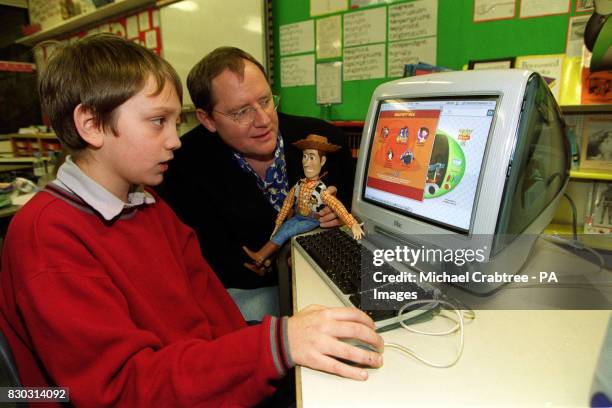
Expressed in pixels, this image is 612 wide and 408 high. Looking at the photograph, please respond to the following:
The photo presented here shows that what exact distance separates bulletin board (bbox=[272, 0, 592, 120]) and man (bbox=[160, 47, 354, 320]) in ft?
2.63

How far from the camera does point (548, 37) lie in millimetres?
1407

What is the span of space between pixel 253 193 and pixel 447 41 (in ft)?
3.69

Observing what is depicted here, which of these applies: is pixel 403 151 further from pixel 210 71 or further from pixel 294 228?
pixel 210 71

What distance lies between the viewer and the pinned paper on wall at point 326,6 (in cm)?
195

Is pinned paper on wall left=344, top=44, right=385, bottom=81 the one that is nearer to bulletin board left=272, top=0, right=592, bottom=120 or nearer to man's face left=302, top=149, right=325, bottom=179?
bulletin board left=272, top=0, right=592, bottom=120

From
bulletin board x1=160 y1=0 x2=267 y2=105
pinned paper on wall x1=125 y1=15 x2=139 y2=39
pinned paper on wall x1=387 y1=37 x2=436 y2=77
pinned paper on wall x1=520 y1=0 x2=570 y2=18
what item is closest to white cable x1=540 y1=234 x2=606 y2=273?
pinned paper on wall x1=520 y1=0 x2=570 y2=18

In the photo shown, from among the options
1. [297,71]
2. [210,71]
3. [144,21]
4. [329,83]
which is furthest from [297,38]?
[144,21]

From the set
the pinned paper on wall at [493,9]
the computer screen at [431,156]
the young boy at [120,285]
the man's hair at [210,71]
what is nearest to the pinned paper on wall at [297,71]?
the pinned paper on wall at [493,9]

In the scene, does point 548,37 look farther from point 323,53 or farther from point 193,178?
point 193,178

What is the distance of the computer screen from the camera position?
0.68 m

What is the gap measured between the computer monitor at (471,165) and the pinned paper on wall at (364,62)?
1.09 m

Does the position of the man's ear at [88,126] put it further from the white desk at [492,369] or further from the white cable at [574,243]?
the white cable at [574,243]

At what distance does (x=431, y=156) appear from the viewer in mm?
751

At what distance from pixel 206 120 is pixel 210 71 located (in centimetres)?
16
